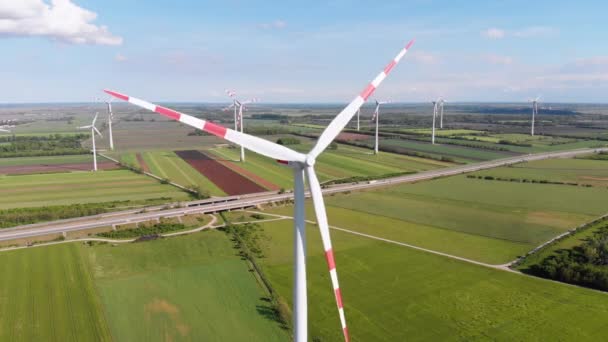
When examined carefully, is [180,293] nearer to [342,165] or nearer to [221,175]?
[221,175]

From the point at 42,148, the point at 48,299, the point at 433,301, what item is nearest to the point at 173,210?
the point at 48,299

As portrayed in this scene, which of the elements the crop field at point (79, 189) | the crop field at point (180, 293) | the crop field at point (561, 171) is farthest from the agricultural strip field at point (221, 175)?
the crop field at point (561, 171)

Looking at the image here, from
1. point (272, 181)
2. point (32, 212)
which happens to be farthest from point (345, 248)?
point (32, 212)

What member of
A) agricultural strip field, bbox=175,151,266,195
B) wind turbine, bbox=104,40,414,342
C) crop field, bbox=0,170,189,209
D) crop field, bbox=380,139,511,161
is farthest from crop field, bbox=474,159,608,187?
wind turbine, bbox=104,40,414,342

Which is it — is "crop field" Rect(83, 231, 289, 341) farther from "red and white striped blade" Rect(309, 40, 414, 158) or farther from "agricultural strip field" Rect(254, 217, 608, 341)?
"red and white striped blade" Rect(309, 40, 414, 158)

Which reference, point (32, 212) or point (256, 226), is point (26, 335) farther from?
point (32, 212)

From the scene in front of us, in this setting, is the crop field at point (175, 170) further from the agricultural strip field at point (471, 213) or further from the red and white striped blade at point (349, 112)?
the red and white striped blade at point (349, 112)
